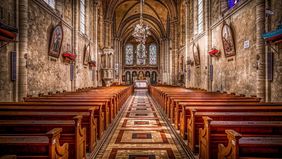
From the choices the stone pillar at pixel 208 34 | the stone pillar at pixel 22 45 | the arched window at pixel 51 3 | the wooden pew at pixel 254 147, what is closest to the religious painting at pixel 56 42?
the arched window at pixel 51 3

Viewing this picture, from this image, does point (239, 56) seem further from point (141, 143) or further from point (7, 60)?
point (7, 60)

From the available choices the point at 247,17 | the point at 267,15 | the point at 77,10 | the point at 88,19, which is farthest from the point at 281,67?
the point at 88,19

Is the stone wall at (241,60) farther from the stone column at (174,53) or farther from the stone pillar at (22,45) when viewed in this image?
the stone column at (174,53)

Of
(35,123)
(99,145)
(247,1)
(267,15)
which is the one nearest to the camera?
(35,123)

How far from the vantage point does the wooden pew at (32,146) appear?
9.29 ft

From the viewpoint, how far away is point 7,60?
7.79 m

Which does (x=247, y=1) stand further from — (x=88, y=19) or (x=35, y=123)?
(x=88, y=19)

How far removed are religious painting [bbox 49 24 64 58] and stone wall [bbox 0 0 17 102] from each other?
317 centimetres

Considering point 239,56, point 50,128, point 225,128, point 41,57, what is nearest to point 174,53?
point 239,56

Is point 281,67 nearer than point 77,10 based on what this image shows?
Yes

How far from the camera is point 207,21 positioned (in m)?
15.1

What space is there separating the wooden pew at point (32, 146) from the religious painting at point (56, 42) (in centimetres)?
897

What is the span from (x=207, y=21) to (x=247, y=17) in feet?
17.7

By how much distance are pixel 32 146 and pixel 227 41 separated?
10.7m
